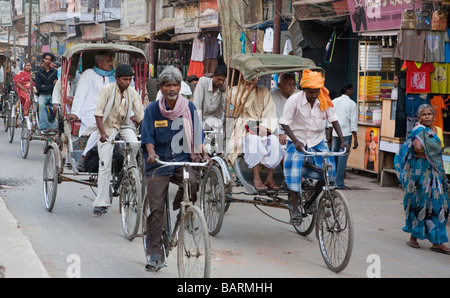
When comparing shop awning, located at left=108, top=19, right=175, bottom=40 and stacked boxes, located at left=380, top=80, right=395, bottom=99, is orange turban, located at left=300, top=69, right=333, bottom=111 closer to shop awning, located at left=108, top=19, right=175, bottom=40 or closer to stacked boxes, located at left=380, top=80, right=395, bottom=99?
stacked boxes, located at left=380, top=80, right=395, bottom=99

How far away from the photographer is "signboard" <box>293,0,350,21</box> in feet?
44.8

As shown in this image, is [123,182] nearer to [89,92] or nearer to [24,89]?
[89,92]

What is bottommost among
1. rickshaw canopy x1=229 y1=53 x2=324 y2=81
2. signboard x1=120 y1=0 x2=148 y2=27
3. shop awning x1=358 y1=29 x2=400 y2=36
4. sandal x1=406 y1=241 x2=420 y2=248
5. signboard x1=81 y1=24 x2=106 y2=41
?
sandal x1=406 y1=241 x2=420 y2=248

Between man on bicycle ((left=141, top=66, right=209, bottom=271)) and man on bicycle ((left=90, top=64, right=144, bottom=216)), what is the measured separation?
6.23ft

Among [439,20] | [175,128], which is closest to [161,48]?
[439,20]

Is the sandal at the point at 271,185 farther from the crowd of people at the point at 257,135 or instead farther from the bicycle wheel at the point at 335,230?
the bicycle wheel at the point at 335,230

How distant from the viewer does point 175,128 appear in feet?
19.7

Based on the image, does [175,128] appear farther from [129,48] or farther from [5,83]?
[5,83]

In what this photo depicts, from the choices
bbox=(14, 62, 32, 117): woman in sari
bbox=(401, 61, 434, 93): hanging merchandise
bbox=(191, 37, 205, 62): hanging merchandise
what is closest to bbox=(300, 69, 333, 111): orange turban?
bbox=(401, 61, 434, 93): hanging merchandise

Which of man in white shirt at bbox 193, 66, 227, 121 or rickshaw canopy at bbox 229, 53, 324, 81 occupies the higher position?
rickshaw canopy at bbox 229, 53, 324, 81

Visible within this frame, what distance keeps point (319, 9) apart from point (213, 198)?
7.01 metres

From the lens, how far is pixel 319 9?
1392cm

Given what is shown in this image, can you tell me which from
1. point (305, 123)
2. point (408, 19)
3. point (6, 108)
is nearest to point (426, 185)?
point (305, 123)

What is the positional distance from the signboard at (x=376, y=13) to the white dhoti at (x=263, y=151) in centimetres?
501
